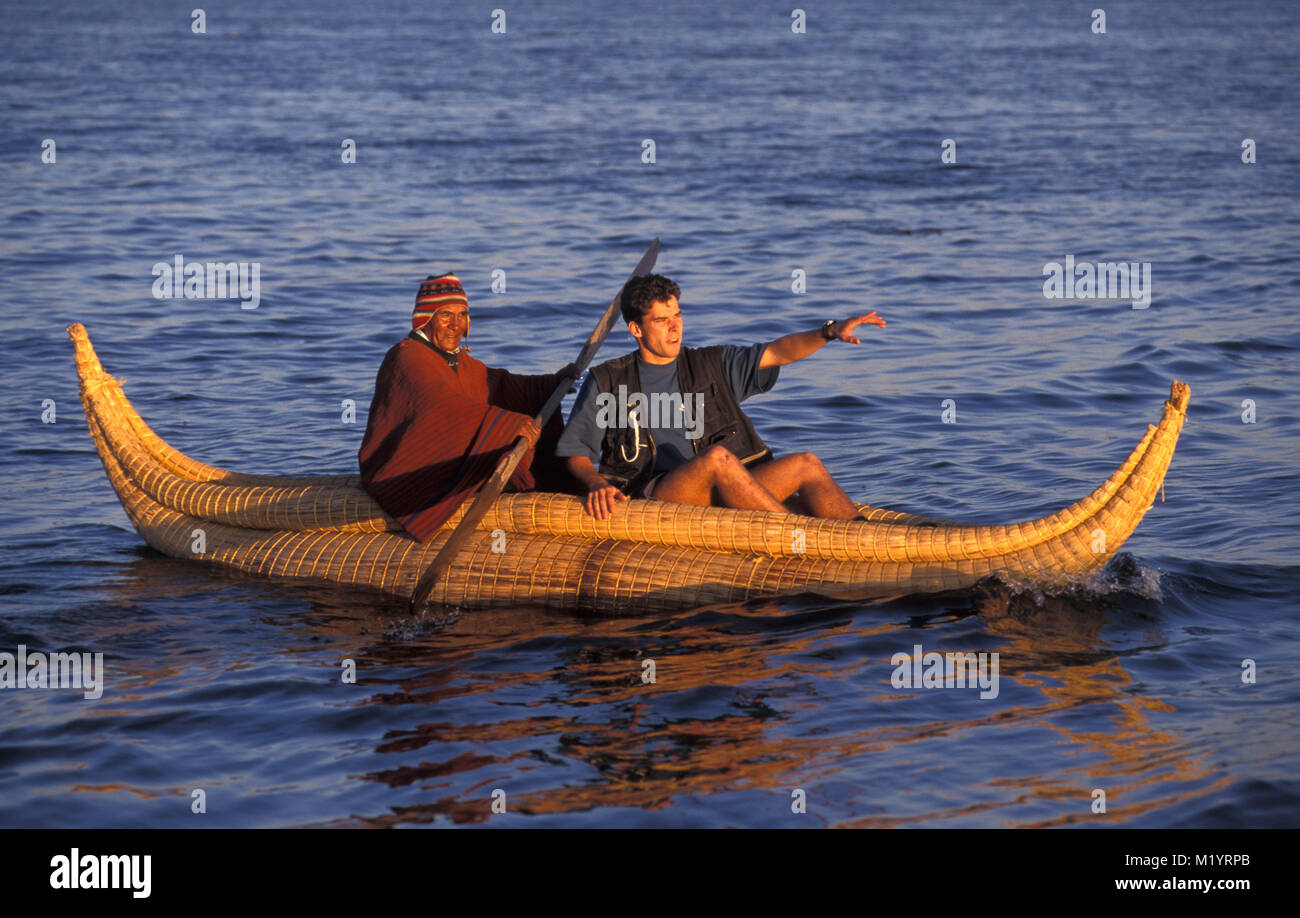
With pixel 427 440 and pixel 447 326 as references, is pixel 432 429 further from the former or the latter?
pixel 447 326

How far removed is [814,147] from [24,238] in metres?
11.0

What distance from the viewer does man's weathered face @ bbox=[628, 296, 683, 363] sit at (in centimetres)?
709

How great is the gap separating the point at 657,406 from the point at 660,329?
1.29ft

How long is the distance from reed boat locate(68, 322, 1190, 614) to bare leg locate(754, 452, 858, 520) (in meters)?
0.27

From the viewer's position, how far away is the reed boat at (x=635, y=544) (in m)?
6.64

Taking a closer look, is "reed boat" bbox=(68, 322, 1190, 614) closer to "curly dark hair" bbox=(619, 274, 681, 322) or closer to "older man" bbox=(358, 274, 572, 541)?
"older man" bbox=(358, 274, 572, 541)

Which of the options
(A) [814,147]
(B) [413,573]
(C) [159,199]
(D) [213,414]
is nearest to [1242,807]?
(B) [413,573]

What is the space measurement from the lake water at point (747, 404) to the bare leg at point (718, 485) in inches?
20.6

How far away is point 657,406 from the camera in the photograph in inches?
288

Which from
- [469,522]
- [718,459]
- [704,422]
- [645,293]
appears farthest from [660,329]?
[469,522]

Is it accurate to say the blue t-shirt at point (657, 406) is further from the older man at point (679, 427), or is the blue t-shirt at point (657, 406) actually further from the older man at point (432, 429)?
the older man at point (432, 429)

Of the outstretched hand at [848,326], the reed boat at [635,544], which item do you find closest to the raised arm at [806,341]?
→ the outstretched hand at [848,326]

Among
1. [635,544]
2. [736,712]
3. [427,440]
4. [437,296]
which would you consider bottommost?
[736,712]

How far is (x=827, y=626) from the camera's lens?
691 cm
